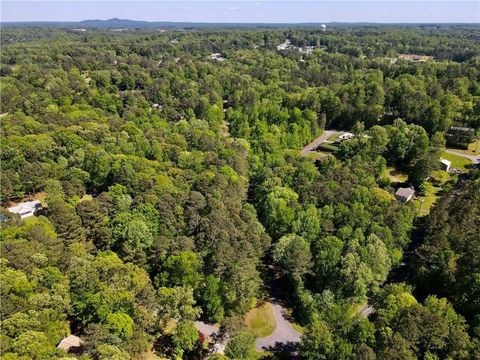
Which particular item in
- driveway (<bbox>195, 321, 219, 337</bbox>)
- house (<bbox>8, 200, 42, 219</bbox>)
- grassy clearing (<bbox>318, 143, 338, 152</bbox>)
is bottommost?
driveway (<bbox>195, 321, 219, 337</bbox>)

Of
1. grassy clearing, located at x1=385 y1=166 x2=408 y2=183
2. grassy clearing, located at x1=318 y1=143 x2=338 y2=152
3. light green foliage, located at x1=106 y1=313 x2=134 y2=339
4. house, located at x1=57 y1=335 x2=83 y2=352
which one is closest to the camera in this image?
light green foliage, located at x1=106 y1=313 x2=134 y2=339

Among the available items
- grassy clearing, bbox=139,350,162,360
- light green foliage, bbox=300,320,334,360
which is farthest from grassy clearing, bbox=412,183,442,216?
grassy clearing, bbox=139,350,162,360

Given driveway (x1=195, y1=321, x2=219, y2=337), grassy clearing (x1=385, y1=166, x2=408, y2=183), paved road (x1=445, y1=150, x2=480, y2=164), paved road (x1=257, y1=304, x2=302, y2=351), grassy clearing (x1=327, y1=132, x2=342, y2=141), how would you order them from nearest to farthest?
1. paved road (x1=257, y1=304, x2=302, y2=351)
2. driveway (x1=195, y1=321, x2=219, y2=337)
3. grassy clearing (x1=385, y1=166, x2=408, y2=183)
4. paved road (x1=445, y1=150, x2=480, y2=164)
5. grassy clearing (x1=327, y1=132, x2=342, y2=141)

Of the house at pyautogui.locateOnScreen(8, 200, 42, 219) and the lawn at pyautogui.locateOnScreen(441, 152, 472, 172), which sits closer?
the house at pyautogui.locateOnScreen(8, 200, 42, 219)

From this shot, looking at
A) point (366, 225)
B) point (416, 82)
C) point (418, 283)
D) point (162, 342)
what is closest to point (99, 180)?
point (162, 342)

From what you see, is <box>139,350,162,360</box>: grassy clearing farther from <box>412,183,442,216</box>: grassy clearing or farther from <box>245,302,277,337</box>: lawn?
<box>412,183,442,216</box>: grassy clearing

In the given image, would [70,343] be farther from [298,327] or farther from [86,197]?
[86,197]

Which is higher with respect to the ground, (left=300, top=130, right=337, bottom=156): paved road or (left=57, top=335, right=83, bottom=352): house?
(left=57, top=335, right=83, bottom=352): house

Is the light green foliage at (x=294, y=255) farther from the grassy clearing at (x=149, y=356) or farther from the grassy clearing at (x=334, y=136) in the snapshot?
the grassy clearing at (x=334, y=136)
